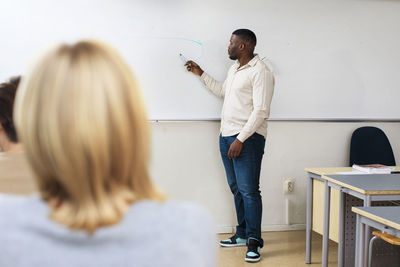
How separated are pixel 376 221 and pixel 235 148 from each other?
55.8 inches

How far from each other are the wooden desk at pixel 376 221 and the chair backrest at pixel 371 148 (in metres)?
1.90

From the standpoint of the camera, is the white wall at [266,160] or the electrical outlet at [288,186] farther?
the electrical outlet at [288,186]

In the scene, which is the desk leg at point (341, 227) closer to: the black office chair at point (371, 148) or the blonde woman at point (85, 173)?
the black office chair at point (371, 148)

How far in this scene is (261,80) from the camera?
10.8ft

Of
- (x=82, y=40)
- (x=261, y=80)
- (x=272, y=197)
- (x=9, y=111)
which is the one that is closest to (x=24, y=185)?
(x=9, y=111)

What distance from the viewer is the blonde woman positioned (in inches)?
26.1

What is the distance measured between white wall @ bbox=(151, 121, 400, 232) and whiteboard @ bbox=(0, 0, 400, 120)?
0.40 ft

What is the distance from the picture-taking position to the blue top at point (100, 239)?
67 cm

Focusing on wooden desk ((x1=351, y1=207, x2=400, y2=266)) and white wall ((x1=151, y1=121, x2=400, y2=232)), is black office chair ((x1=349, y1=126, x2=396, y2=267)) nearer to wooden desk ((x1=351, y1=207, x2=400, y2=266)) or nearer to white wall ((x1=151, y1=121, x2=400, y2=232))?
white wall ((x1=151, y1=121, x2=400, y2=232))

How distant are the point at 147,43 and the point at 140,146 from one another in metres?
3.09

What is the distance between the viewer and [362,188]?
97.9 inches

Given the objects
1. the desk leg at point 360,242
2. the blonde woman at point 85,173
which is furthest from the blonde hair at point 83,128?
the desk leg at point 360,242

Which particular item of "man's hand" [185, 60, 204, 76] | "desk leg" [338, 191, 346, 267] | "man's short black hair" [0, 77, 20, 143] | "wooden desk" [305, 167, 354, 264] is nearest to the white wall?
"man's hand" [185, 60, 204, 76]

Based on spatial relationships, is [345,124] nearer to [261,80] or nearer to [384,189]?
[261,80]
